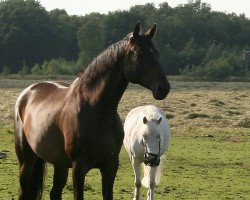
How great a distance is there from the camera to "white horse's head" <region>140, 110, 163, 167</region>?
8.80 meters

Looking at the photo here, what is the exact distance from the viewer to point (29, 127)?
268 inches

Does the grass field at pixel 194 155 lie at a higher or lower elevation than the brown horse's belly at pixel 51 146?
lower

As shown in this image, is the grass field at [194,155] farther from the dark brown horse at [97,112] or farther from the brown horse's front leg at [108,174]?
the brown horse's front leg at [108,174]

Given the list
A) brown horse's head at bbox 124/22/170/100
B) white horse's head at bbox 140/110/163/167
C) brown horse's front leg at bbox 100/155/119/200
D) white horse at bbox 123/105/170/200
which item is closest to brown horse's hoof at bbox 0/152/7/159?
white horse at bbox 123/105/170/200

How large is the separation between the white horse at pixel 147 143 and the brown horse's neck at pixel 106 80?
9.25 ft

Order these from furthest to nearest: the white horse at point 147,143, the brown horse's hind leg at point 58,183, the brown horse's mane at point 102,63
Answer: the white horse at point 147,143
the brown horse's hind leg at point 58,183
the brown horse's mane at point 102,63

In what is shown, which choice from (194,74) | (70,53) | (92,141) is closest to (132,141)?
(92,141)

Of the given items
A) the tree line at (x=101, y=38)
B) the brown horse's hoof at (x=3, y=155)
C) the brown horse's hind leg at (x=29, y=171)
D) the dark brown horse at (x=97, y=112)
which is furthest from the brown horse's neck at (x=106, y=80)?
the tree line at (x=101, y=38)

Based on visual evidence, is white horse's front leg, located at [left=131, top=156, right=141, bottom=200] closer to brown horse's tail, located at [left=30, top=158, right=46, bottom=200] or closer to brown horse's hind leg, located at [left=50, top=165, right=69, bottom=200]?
brown horse's tail, located at [left=30, top=158, right=46, bottom=200]

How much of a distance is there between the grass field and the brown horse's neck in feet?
12.7

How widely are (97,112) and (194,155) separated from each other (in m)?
10.7

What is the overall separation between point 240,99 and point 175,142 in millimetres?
13549

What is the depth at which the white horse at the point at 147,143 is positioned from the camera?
363 inches

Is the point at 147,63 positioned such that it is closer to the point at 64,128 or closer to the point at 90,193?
the point at 64,128
